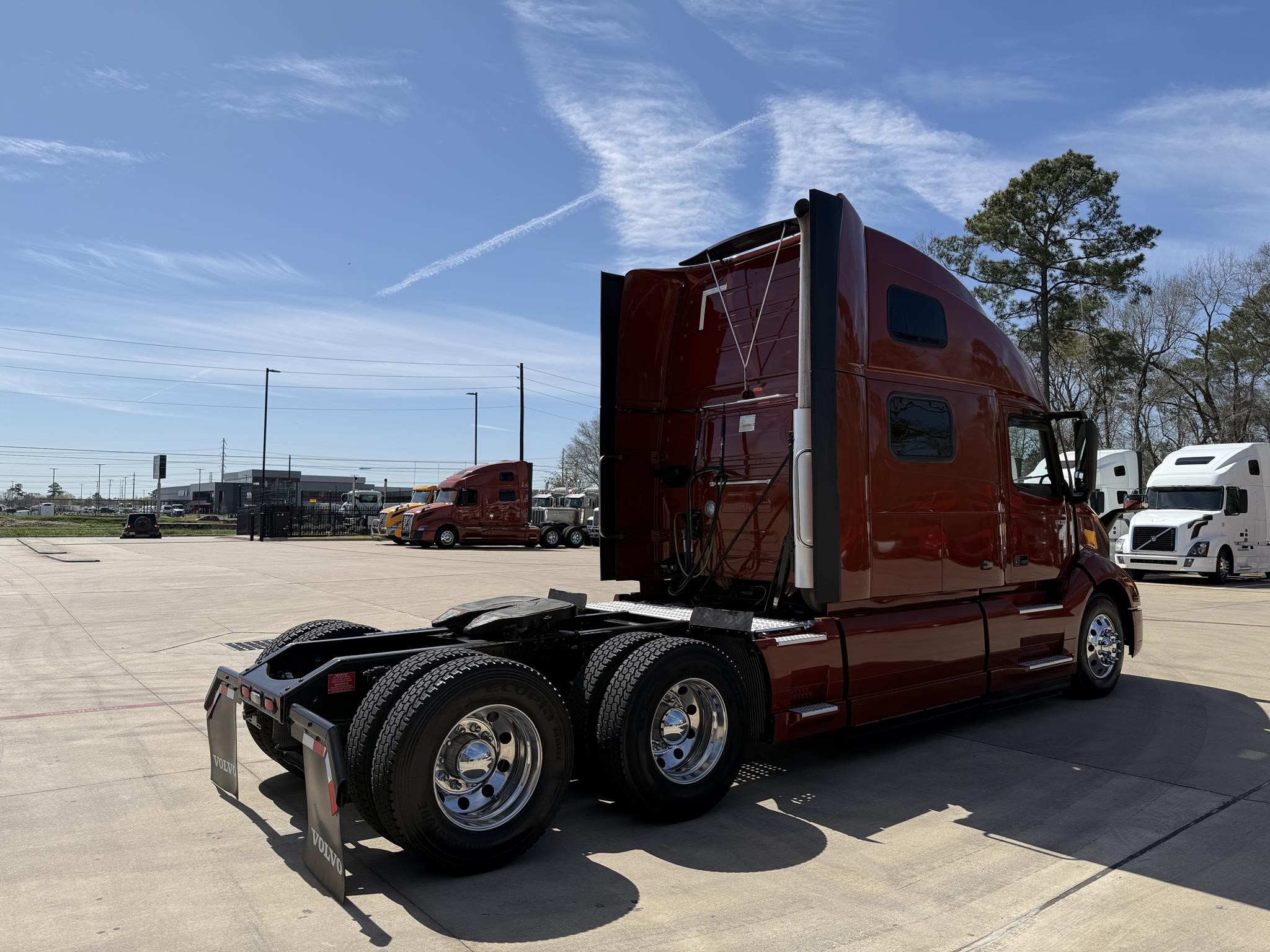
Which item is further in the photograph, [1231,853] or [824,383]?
[824,383]

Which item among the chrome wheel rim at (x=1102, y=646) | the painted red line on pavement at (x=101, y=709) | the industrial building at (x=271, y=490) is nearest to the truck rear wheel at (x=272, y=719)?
the painted red line on pavement at (x=101, y=709)

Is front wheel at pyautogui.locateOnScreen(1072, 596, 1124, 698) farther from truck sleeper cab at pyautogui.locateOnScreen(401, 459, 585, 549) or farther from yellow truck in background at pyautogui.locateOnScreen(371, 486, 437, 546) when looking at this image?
yellow truck in background at pyautogui.locateOnScreen(371, 486, 437, 546)

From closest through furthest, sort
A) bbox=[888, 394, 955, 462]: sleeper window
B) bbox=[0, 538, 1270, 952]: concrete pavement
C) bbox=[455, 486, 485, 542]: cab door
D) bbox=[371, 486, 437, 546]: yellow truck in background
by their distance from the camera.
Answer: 1. bbox=[0, 538, 1270, 952]: concrete pavement
2. bbox=[888, 394, 955, 462]: sleeper window
3. bbox=[455, 486, 485, 542]: cab door
4. bbox=[371, 486, 437, 546]: yellow truck in background

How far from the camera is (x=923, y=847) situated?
173 inches

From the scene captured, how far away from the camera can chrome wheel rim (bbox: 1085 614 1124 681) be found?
775 cm

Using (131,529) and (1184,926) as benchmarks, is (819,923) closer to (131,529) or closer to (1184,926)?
(1184,926)

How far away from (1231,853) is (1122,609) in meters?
4.32

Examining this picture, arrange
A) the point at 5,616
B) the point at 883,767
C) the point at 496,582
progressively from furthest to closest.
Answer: the point at 496,582 → the point at 5,616 → the point at 883,767

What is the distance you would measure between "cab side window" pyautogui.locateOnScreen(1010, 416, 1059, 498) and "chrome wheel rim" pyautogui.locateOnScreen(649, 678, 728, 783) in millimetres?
3536

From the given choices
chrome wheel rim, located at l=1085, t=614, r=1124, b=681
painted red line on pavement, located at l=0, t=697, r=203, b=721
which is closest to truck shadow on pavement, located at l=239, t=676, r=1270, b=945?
chrome wheel rim, located at l=1085, t=614, r=1124, b=681

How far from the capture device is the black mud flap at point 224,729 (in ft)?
16.2

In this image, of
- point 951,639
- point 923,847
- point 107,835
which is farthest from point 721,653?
point 107,835

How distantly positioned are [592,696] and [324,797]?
1.45m

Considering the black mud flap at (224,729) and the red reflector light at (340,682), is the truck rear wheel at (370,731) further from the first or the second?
the black mud flap at (224,729)
